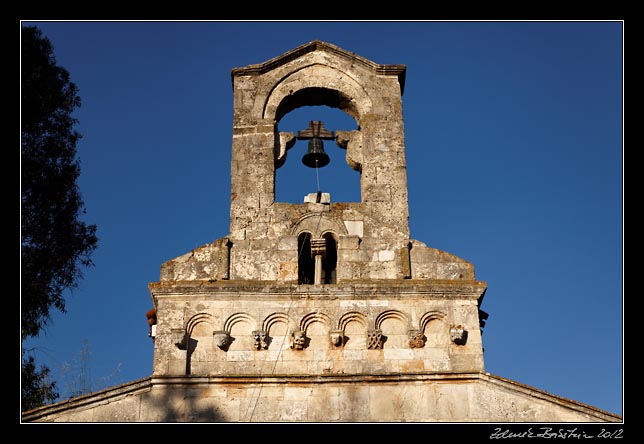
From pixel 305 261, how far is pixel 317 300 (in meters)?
1.40

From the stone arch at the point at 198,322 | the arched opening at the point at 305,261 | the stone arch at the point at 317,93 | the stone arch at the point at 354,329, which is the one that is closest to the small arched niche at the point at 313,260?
the arched opening at the point at 305,261

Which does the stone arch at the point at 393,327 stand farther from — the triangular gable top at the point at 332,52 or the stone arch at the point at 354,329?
the triangular gable top at the point at 332,52

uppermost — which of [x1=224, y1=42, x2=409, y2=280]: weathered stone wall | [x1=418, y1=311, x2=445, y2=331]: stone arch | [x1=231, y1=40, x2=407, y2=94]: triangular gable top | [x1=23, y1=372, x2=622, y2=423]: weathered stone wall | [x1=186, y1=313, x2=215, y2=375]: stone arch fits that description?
[x1=231, y1=40, x2=407, y2=94]: triangular gable top

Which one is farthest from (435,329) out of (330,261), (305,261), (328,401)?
(305,261)

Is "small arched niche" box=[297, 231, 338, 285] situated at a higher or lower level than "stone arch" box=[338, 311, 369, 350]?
higher

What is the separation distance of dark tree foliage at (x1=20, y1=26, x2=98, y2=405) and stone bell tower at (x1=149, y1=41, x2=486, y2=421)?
4.69m

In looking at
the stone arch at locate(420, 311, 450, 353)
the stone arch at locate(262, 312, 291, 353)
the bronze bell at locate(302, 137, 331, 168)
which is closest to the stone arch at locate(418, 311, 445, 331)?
the stone arch at locate(420, 311, 450, 353)

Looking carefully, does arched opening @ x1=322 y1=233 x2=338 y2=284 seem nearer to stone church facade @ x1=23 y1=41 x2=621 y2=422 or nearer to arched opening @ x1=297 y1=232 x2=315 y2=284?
stone church facade @ x1=23 y1=41 x2=621 y2=422

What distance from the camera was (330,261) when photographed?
17844 mm

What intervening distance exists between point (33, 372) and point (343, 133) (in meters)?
7.27

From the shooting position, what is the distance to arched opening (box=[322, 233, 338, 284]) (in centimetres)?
1759

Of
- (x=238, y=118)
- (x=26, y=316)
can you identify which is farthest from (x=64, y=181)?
(x=238, y=118)

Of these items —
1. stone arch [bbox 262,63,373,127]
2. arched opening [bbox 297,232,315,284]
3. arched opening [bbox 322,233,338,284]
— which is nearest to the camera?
arched opening [bbox 297,232,315,284]

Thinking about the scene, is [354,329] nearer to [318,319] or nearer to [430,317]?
[318,319]
